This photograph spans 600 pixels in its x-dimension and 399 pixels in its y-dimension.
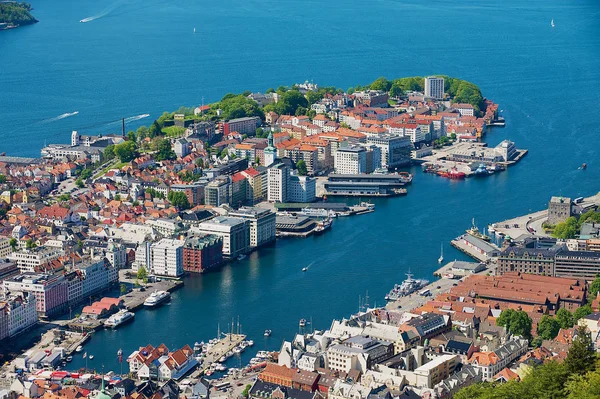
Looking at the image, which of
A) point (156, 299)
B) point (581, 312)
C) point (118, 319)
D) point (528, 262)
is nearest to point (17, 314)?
point (118, 319)

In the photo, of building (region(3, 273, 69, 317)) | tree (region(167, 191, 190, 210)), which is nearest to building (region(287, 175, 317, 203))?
tree (region(167, 191, 190, 210))

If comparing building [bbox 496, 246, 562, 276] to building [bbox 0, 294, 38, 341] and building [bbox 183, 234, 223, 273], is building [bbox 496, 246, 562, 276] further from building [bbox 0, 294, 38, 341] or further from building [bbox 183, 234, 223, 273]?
building [bbox 0, 294, 38, 341]

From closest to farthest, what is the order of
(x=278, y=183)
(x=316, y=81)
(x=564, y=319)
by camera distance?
(x=564, y=319)
(x=278, y=183)
(x=316, y=81)

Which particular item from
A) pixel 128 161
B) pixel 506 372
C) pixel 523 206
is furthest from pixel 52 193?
pixel 506 372

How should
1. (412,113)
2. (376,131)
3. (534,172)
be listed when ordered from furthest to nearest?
1. (412,113)
2. (376,131)
3. (534,172)

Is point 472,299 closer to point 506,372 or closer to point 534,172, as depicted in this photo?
point 506,372

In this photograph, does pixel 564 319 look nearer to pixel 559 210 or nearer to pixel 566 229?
pixel 566 229
